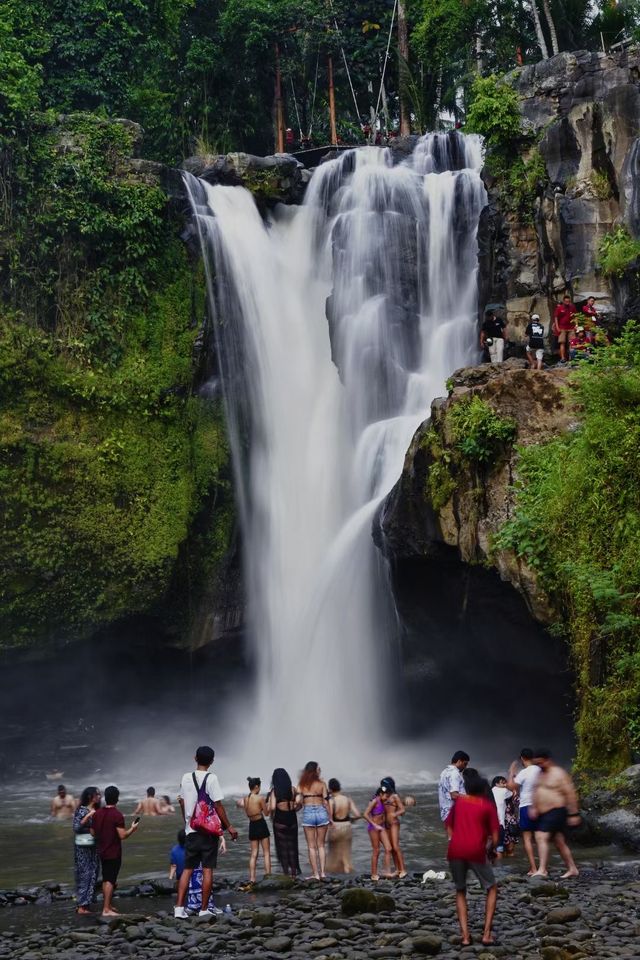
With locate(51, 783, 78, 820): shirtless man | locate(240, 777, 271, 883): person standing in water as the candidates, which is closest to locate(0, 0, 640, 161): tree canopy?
locate(51, 783, 78, 820): shirtless man

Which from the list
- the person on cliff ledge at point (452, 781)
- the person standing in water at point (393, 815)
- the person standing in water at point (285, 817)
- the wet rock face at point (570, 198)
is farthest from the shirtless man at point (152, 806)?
the wet rock face at point (570, 198)

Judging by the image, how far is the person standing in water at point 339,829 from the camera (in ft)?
38.9

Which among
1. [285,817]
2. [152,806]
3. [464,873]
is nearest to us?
[464,873]

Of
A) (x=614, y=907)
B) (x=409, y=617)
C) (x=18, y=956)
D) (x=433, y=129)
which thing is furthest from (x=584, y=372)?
(x=433, y=129)

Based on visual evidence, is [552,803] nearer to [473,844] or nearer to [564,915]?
[564,915]

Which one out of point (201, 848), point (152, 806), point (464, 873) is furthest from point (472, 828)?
point (152, 806)

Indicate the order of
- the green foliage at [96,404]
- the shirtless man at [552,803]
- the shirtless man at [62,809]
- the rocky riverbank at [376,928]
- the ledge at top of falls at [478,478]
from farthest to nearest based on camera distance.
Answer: the green foliage at [96,404], the shirtless man at [62,809], the ledge at top of falls at [478,478], the shirtless man at [552,803], the rocky riverbank at [376,928]

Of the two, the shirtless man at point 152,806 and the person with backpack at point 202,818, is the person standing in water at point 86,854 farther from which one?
the shirtless man at point 152,806

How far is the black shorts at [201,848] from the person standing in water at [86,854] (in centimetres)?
130

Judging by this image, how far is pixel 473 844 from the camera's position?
27.3 feet

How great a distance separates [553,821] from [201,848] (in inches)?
A: 137

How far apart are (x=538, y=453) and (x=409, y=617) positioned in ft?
14.6

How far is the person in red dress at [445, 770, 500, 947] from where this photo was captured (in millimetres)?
8281

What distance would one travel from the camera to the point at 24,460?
21.8 meters
